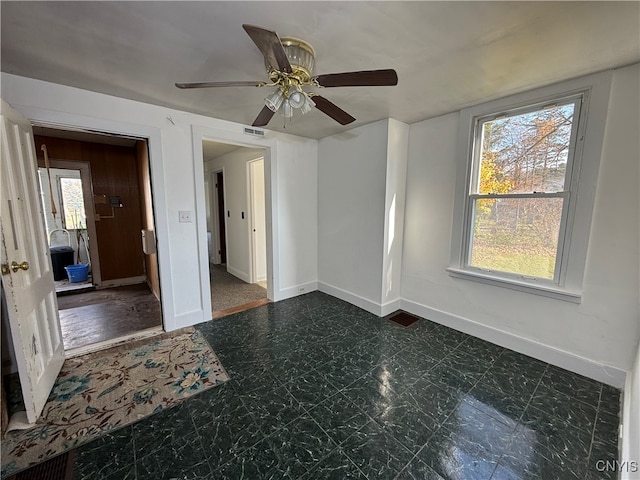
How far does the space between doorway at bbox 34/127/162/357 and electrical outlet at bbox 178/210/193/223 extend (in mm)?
722

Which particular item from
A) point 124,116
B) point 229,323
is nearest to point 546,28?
point 124,116

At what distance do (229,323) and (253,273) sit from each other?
1.51m

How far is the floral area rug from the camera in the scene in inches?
58.6

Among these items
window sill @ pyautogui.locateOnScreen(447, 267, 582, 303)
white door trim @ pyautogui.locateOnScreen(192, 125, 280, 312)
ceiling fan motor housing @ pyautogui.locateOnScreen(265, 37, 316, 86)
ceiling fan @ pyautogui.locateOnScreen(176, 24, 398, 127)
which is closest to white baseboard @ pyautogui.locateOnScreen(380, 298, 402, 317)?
window sill @ pyautogui.locateOnScreen(447, 267, 582, 303)

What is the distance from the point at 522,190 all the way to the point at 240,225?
3906 millimetres

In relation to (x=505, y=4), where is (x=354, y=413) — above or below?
below

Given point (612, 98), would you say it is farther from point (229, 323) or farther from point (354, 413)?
point (229, 323)

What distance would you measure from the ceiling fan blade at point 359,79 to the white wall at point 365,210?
4.69ft

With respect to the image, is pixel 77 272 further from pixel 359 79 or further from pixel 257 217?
pixel 359 79

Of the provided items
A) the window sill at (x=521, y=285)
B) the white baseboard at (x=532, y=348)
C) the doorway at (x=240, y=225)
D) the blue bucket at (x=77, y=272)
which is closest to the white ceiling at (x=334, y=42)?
the window sill at (x=521, y=285)

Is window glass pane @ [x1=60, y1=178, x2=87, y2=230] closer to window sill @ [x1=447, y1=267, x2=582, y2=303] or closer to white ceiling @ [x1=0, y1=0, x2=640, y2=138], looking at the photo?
white ceiling @ [x1=0, y1=0, x2=640, y2=138]

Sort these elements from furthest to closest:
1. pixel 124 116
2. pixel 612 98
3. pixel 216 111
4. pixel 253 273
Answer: pixel 253 273
pixel 216 111
pixel 124 116
pixel 612 98

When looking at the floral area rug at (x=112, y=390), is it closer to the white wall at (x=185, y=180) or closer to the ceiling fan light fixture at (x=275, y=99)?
the white wall at (x=185, y=180)

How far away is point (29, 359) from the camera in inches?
64.4
